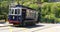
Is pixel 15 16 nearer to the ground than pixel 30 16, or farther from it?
farther from it

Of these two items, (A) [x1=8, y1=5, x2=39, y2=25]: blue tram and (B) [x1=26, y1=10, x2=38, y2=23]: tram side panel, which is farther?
(B) [x1=26, y1=10, x2=38, y2=23]: tram side panel


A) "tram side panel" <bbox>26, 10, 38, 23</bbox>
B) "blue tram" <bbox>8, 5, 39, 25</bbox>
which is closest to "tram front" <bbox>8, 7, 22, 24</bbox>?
"blue tram" <bbox>8, 5, 39, 25</bbox>

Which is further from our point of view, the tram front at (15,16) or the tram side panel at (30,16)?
the tram side panel at (30,16)

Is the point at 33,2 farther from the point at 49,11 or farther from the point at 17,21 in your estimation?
the point at 17,21

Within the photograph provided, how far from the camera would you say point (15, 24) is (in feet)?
100

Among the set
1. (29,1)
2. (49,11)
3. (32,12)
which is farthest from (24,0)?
(32,12)

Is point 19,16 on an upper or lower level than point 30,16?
upper

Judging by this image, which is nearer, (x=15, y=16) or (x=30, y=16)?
(x=15, y=16)

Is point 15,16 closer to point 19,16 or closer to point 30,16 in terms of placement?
point 19,16

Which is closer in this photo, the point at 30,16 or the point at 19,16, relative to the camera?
the point at 19,16

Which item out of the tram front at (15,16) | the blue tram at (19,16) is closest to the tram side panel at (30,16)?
the blue tram at (19,16)

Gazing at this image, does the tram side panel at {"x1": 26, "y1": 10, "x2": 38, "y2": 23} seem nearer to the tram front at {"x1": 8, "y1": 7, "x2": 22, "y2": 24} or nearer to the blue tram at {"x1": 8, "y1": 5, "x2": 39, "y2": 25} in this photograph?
the blue tram at {"x1": 8, "y1": 5, "x2": 39, "y2": 25}

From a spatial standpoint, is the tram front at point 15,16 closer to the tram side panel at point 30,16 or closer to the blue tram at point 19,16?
the blue tram at point 19,16

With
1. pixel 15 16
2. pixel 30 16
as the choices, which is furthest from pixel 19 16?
pixel 30 16
